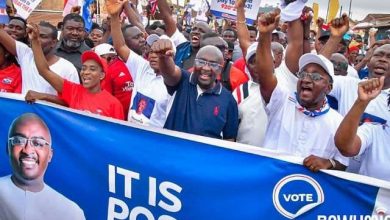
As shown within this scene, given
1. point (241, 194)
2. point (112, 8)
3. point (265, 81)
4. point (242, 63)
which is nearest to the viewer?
point (241, 194)

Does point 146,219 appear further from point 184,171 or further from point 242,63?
point 242,63

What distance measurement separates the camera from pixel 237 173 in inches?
138

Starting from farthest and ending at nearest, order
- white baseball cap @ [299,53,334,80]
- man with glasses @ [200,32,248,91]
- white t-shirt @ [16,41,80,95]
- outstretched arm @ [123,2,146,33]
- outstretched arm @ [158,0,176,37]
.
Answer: outstretched arm @ [123,2,146,33]
outstretched arm @ [158,0,176,37]
man with glasses @ [200,32,248,91]
white t-shirt @ [16,41,80,95]
white baseball cap @ [299,53,334,80]

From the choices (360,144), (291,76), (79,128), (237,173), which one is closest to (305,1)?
(291,76)

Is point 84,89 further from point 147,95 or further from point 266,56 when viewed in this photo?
point 266,56

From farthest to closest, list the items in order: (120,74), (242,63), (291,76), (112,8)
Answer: (242,63) → (120,74) → (112,8) → (291,76)

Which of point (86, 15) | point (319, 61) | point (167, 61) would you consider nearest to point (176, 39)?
point (167, 61)

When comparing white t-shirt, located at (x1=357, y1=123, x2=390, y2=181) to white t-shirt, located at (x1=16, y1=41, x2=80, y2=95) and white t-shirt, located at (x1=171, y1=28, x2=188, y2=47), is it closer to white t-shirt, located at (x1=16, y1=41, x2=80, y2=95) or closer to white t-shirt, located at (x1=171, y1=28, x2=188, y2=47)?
white t-shirt, located at (x1=16, y1=41, x2=80, y2=95)

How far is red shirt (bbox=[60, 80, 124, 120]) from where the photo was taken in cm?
447

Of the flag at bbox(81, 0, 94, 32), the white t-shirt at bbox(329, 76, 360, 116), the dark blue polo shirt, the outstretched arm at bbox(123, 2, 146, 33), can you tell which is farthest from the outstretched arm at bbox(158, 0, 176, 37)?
the flag at bbox(81, 0, 94, 32)

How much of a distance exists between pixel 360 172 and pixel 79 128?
6.67ft

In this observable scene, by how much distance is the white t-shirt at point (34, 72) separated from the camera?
15.7ft

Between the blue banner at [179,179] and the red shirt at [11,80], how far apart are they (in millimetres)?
1258

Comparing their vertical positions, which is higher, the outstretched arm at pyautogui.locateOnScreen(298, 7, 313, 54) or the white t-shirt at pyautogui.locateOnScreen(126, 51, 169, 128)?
the outstretched arm at pyautogui.locateOnScreen(298, 7, 313, 54)
